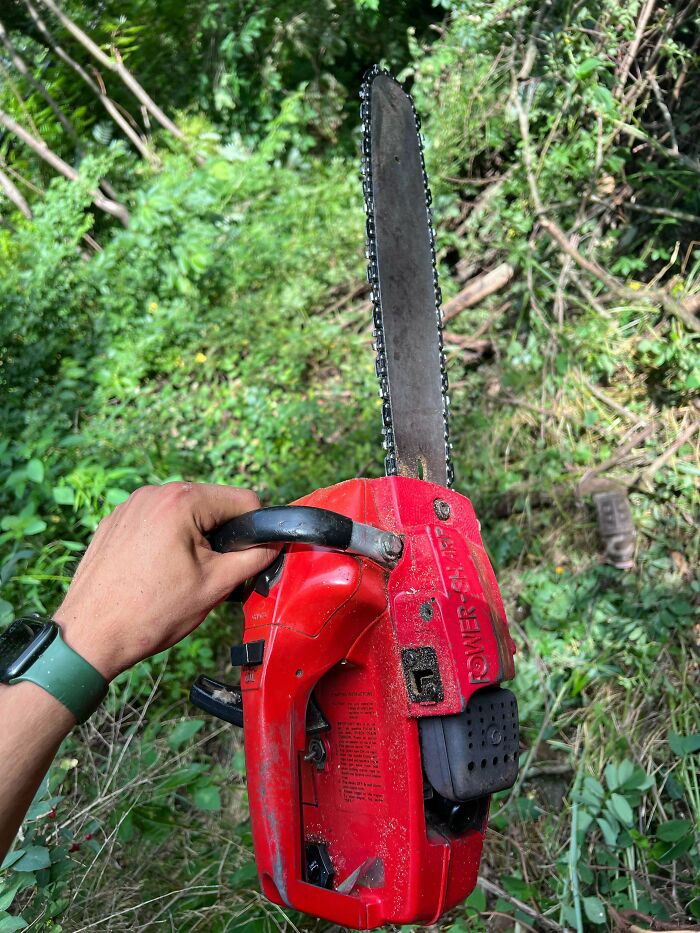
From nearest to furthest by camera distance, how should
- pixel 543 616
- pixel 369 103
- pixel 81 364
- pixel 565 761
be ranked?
pixel 369 103 < pixel 565 761 < pixel 543 616 < pixel 81 364

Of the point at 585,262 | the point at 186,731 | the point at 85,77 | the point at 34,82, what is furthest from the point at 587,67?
the point at 34,82

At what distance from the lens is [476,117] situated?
4.09 metres

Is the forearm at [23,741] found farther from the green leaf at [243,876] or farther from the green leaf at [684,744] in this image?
the green leaf at [684,744]

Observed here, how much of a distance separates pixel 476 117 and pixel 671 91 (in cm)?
110

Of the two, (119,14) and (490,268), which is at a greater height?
(119,14)

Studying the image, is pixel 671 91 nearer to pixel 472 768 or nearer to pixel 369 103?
pixel 369 103

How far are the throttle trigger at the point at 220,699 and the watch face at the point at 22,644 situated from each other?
19.2 inches

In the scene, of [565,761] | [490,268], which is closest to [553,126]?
[490,268]

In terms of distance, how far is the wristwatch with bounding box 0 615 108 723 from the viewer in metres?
1.12

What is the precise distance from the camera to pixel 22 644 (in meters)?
1.14

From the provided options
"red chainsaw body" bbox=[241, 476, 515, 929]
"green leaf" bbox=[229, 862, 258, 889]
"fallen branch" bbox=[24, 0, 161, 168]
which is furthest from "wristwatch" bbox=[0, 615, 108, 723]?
"fallen branch" bbox=[24, 0, 161, 168]

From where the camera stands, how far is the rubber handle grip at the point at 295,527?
50.1 inches

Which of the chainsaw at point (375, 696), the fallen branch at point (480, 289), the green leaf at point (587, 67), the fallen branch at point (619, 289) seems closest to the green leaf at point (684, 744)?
the chainsaw at point (375, 696)

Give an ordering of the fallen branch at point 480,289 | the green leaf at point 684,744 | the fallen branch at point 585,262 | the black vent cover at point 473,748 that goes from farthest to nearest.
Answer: the fallen branch at point 480,289 → the fallen branch at point 585,262 → the green leaf at point 684,744 → the black vent cover at point 473,748
